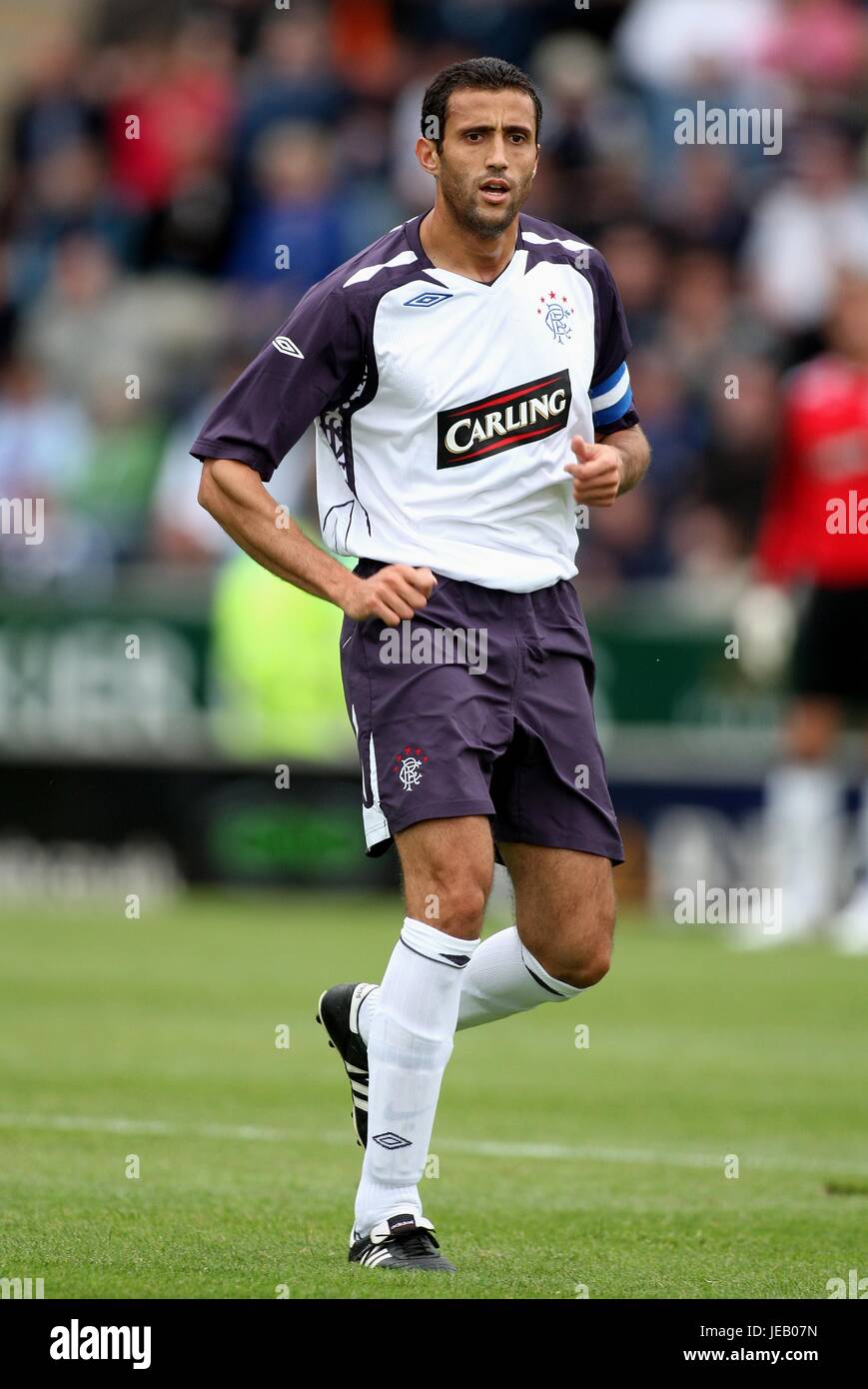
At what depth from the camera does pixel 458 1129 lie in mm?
7801

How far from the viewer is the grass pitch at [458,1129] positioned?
5520 mm

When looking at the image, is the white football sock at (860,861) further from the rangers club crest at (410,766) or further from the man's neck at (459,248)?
the rangers club crest at (410,766)

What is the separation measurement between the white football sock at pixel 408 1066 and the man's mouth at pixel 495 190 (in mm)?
1697

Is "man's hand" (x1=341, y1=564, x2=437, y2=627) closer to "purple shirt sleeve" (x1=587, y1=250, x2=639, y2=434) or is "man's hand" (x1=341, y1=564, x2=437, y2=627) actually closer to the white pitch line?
"purple shirt sleeve" (x1=587, y1=250, x2=639, y2=434)

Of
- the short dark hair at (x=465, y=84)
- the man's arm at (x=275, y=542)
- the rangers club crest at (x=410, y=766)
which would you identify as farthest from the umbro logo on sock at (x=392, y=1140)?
the short dark hair at (x=465, y=84)

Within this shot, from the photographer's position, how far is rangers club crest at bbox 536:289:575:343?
595cm

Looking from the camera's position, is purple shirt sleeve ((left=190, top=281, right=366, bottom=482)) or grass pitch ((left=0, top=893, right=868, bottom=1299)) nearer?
grass pitch ((left=0, top=893, right=868, bottom=1299))

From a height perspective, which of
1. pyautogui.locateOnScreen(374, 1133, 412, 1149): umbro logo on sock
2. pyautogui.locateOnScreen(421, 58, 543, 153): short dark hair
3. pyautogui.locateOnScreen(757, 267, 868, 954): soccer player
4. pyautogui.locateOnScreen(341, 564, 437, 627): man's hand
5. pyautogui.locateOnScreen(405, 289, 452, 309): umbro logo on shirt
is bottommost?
pyautogui.locateOnScreen(374, 1133, 412, 1149): umbro logo on sock

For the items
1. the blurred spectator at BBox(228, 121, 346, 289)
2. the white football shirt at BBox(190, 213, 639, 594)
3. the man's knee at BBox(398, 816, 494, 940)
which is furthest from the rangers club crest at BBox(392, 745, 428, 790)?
the blurred spectator at BBox(228, 121, 346, 289)

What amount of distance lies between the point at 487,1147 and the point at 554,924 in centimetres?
173

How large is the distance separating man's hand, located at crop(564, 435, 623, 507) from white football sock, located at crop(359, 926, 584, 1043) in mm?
1107

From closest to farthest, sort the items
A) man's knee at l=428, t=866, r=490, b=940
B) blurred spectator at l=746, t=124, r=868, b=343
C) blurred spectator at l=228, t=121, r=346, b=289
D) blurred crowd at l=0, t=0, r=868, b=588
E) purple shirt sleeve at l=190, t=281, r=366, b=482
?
1. man's knee at l=428, t=866, r=490, b=940
2. purple shirt sleeve at l=190, t=281, r=366, b=482
3. blurred crowd at l=0, t=0, r=868, b=588
4. blurred spectator at l=746, t=124, r=868, b=343
5. blurred spectator at l=228, t=121, r=346, b=289

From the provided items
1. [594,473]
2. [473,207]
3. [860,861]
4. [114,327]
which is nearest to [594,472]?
[594,473]

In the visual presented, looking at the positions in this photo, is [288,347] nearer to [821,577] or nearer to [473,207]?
[473,207]
